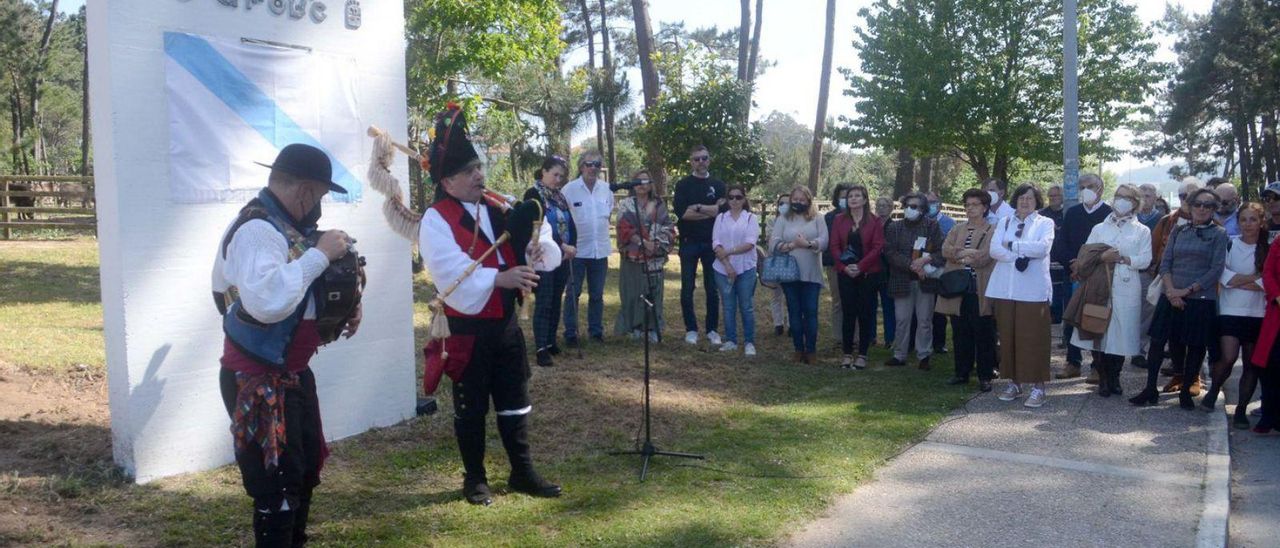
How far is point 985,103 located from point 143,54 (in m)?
21.7

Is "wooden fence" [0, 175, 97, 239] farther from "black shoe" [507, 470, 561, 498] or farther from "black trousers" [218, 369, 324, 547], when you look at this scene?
"black trousers" [218, 369, 324, 547]

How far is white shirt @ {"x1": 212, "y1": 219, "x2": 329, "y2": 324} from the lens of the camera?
3.53m

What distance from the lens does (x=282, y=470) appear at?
3824 mm

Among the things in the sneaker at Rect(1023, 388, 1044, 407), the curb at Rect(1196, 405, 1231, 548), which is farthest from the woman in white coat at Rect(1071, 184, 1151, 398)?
the curb at Rect(1196, 405, 1231, 548)

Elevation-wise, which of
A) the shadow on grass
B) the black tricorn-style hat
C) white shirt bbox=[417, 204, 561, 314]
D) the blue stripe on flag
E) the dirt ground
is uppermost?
the blue stripe on flag

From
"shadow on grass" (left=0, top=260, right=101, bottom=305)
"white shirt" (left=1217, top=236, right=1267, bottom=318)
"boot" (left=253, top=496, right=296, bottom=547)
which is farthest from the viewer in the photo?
"shadow on grass" (left=0, top=260, right=101, bottom=305)

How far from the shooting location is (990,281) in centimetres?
807

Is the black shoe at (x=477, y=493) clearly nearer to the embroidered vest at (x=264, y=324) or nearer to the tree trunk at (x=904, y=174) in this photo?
the embroidered vest at (x=264, y=324)

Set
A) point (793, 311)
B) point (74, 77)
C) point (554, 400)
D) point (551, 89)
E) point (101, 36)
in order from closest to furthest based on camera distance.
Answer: point (101, 36) < point (554, 400) < point (793, 311) < point (551, 89) < point (74, 77)

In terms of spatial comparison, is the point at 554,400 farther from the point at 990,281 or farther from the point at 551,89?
the point at 551,89

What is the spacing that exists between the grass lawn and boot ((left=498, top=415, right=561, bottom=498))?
0.24ft

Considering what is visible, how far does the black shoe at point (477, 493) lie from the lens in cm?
514

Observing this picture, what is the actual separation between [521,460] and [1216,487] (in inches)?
161

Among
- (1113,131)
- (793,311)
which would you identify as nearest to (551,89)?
(1113,131)
